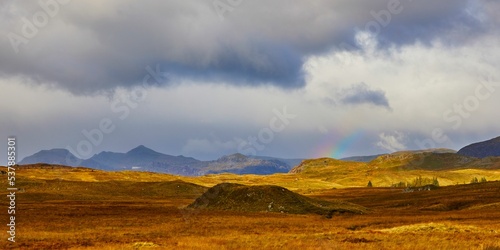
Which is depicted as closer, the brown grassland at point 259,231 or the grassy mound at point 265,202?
the brown grassland at point 259,231

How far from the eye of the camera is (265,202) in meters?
91.7

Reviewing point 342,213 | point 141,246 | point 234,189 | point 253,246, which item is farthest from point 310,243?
point 234,189

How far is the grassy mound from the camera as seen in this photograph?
86850 mm

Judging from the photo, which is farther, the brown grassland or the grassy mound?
the grassy mound

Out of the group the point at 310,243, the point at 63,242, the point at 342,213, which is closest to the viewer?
the point at 310,243

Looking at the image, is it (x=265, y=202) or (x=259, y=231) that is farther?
(x=265, y=202)

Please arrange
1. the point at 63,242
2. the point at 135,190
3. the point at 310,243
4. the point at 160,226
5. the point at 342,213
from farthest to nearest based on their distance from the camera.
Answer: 1. the point at 135,190
2. the point at 342,213
3. the point at 160,226
4. the point at 63,242
5. the point at 310,243

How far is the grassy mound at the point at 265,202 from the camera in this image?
86.8 m

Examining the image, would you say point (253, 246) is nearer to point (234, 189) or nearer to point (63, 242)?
point (63, 242)

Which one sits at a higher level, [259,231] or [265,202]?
[265,202]

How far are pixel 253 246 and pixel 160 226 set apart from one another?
25830 mm

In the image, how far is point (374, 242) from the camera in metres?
38.0

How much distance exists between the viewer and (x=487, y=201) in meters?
95.6

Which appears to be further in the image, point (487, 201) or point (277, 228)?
point (487, 201)
